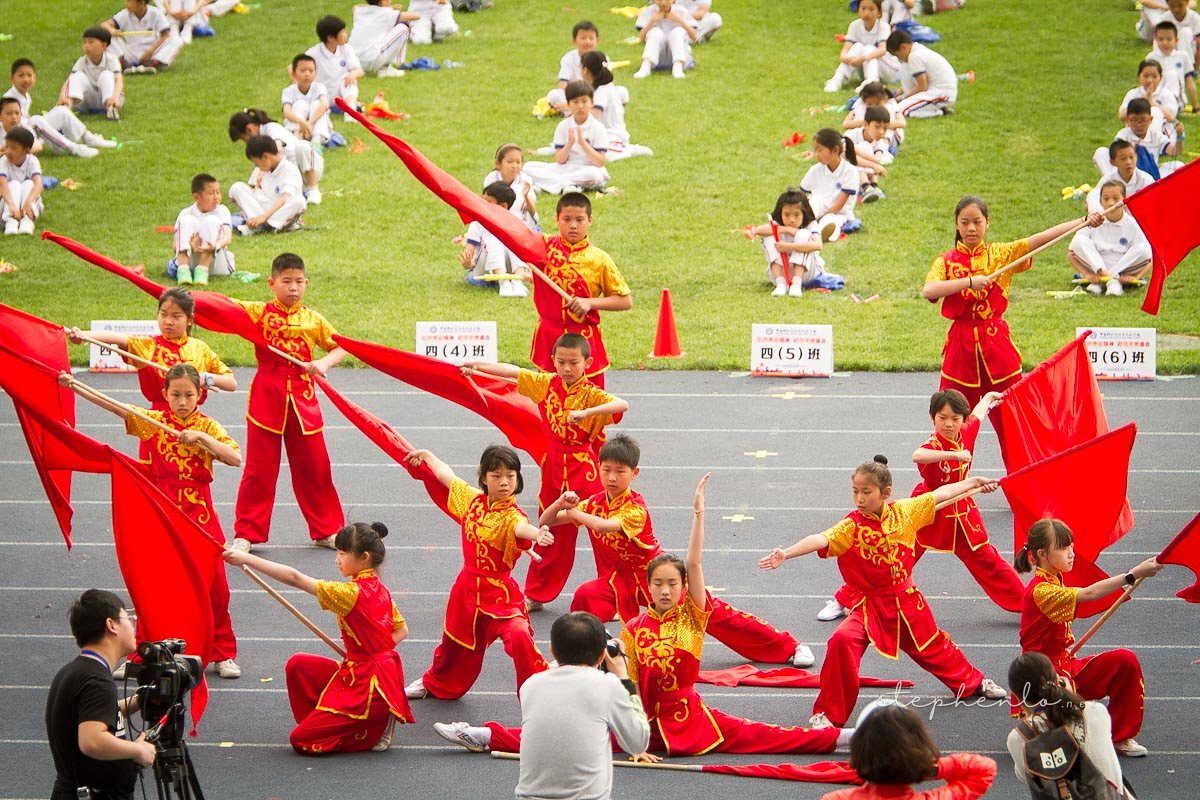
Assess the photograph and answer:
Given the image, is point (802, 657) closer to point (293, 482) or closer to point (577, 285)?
point (577, 285)

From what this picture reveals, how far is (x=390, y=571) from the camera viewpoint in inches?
398

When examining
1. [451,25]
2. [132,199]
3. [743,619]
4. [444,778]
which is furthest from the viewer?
[451,25]

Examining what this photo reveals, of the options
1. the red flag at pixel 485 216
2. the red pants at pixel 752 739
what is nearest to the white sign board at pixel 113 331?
the red flag at pixel 485 216

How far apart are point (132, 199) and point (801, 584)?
12.1m

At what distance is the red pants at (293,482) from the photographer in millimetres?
10344

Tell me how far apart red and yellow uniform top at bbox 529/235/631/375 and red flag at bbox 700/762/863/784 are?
3435 mm

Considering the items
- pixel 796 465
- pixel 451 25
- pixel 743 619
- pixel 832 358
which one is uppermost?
pixel 451 25

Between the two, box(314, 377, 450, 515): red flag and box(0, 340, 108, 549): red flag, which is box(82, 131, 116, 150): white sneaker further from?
box(0, 340, 108, 549): red flag

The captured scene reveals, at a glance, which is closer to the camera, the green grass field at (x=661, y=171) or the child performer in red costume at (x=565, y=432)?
the child performer in red costume at (x=565, y=432)

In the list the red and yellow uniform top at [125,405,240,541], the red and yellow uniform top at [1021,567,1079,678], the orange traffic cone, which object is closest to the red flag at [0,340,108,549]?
the red and yellow uniform top at [125,405,240,541]

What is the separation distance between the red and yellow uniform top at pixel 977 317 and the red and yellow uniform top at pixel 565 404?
99.1 inches

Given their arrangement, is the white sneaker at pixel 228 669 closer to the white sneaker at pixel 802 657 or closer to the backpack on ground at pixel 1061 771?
the white sneaker at pixel 802 657

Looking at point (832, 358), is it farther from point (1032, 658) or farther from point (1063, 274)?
point (1032, 658)

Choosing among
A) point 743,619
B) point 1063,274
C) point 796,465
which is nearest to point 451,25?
point 1063,274
